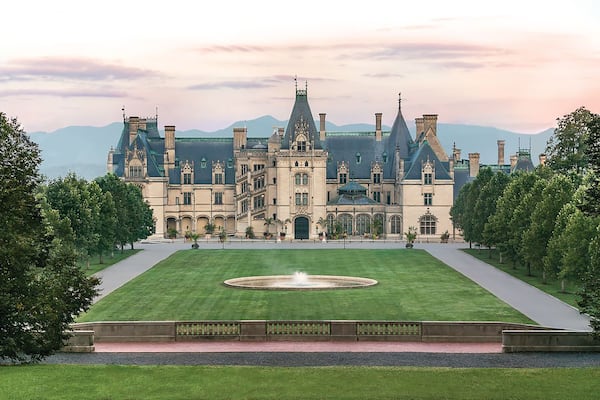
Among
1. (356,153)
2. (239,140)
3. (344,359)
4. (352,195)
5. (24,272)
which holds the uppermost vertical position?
(239,140)

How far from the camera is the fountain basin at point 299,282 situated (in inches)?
2576

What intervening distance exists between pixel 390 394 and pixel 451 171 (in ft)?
326

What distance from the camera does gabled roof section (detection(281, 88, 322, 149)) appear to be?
127 meters

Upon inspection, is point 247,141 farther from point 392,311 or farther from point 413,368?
point 413,368

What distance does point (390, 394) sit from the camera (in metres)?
31.0

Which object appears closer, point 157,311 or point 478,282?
point 157,311

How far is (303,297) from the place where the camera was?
200 ft

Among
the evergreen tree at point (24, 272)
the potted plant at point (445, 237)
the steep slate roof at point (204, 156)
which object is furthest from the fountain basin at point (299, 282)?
the steep slate roof at point (204, 156)

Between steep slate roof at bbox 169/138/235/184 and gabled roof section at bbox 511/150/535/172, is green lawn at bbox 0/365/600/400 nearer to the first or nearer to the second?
steep slate roof at bbox 169/138/235/184

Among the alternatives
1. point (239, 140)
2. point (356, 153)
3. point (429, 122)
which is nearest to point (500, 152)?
point (429, 122)

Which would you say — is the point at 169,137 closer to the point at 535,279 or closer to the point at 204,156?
the point at 204,156

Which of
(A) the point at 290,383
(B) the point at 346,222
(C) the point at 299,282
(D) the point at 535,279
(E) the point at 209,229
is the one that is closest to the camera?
(A) the point at 290,383

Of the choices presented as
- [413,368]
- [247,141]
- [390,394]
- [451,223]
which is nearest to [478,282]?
[413,368]

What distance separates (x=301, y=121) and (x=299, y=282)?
58318mm
